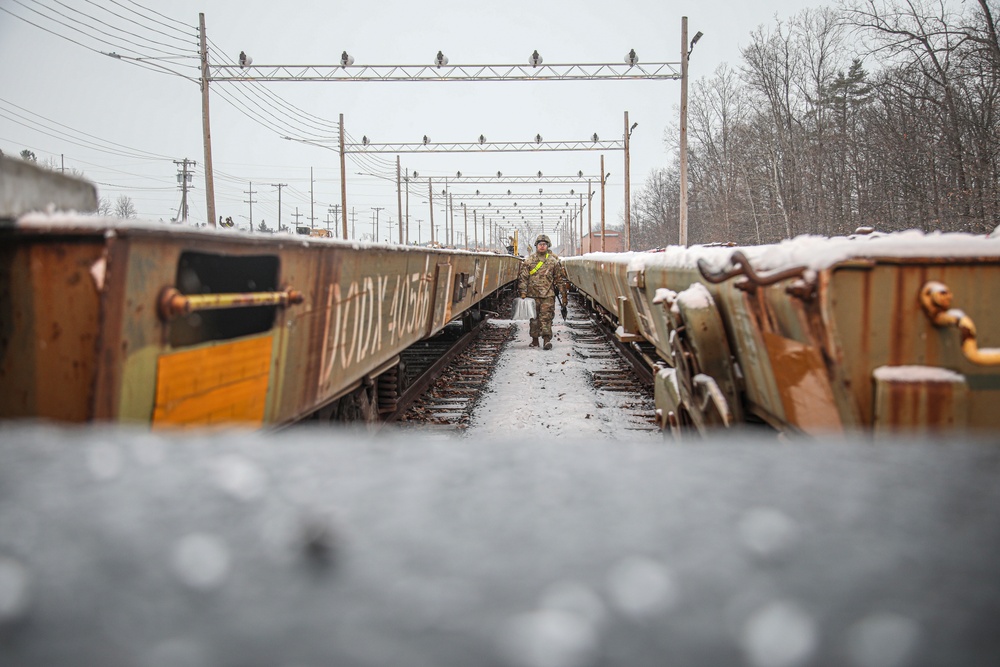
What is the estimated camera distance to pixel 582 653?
1.62 feet

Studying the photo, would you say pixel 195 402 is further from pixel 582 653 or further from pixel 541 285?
pixel 541 285

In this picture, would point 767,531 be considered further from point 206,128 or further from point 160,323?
point 206,128

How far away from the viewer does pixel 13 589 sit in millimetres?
539

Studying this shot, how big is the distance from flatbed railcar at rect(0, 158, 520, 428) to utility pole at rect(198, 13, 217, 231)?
690 inches

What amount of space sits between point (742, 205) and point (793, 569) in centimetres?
4989

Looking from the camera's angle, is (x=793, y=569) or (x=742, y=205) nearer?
(x=793, y=569)

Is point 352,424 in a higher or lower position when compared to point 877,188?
lower

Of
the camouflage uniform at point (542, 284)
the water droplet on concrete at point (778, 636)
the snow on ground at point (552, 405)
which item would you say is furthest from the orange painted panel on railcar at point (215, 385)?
the camouflage uniform at point (542, 284)

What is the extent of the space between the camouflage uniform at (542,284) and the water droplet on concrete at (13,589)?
42.5 feet

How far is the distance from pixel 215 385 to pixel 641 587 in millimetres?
2503

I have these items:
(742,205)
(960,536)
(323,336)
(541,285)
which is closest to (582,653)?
(960,536)

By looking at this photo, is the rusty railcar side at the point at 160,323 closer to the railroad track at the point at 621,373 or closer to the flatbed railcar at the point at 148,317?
the flatbed railcar at the point at 148,317

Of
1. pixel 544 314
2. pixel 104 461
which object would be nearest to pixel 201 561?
pixel 104 461

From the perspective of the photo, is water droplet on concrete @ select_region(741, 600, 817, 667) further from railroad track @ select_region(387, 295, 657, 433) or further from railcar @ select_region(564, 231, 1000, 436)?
railroad track @ select_region(387, 295, 657, 433)
